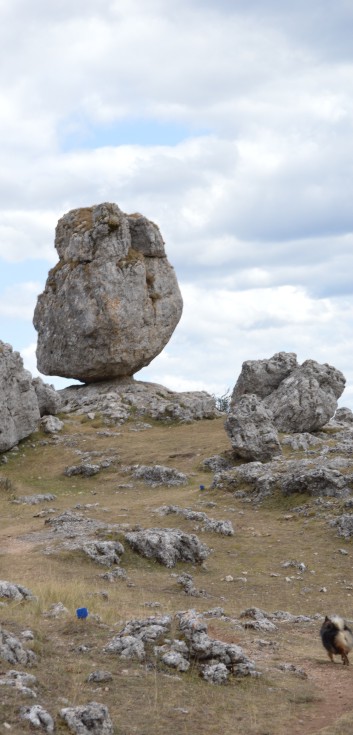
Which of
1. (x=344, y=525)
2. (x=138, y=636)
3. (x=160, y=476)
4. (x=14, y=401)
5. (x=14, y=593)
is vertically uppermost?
(x=14, y=401)

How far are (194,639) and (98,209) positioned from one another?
140 feet

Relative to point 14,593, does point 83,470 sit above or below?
above

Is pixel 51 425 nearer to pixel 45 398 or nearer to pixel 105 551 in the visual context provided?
pixel 45 398

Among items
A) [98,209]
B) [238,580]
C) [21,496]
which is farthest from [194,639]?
[98,209]

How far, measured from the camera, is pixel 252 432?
35438 millimetres

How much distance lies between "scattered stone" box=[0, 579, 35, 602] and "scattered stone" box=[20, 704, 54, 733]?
19.8 feet

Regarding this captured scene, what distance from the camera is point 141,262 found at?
2068 inches

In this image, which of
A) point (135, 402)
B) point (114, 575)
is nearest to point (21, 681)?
point (114, 575)

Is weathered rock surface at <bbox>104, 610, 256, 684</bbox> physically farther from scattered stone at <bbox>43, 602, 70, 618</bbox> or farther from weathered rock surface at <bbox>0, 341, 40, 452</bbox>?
weathered rock surface at <bbox>0, 341, 40, 452</bbox>

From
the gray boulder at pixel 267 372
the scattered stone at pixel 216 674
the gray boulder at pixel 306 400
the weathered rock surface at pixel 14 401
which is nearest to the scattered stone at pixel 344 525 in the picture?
the scattered stone at pixel 216 674

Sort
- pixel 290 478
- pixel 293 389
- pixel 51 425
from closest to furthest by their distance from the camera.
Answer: pixel 290 478, pixel 51 425, pixel 293 389

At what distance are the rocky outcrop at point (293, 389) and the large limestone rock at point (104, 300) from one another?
7567 mm

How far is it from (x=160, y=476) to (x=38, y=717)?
25508mm

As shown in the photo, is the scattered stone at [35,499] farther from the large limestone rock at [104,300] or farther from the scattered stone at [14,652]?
the scattered stone at [14,652]
